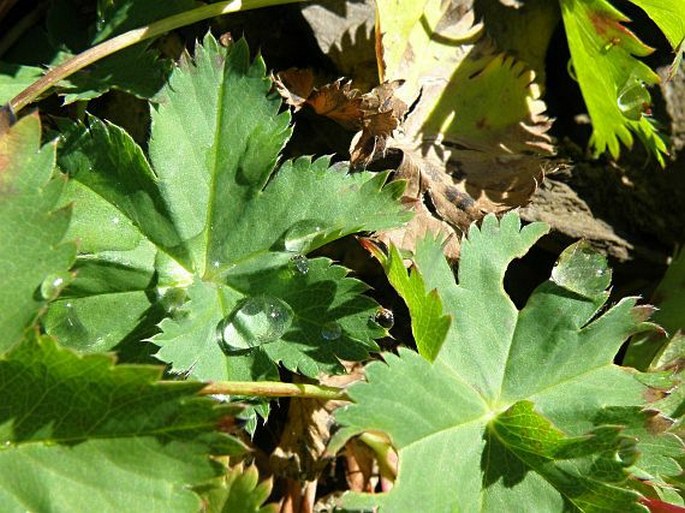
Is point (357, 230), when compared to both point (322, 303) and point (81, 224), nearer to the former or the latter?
point (322, 303)

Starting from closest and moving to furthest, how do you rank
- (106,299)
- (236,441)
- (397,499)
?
(236,441) < (397,499) < (106,299)

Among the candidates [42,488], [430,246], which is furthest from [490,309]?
[42,488]

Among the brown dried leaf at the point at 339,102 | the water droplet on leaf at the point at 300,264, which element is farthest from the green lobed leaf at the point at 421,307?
the brown dried leaf at the point at 339,102

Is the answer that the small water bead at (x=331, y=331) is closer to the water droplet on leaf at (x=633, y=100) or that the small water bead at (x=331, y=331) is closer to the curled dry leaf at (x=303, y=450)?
the curled dry leaf at (x=303, y=450)

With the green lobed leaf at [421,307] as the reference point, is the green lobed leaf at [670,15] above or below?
above

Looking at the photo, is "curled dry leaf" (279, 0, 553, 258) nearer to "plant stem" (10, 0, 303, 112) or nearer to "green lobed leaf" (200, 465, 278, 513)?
"plant stem" (10, 0, 303, 112)

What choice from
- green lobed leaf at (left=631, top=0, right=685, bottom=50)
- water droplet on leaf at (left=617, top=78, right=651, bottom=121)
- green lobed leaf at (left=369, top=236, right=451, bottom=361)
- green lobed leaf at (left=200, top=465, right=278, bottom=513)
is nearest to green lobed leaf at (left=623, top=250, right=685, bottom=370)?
water droplet on leaf at (left=617, top=78, right=651, bottom=121)
